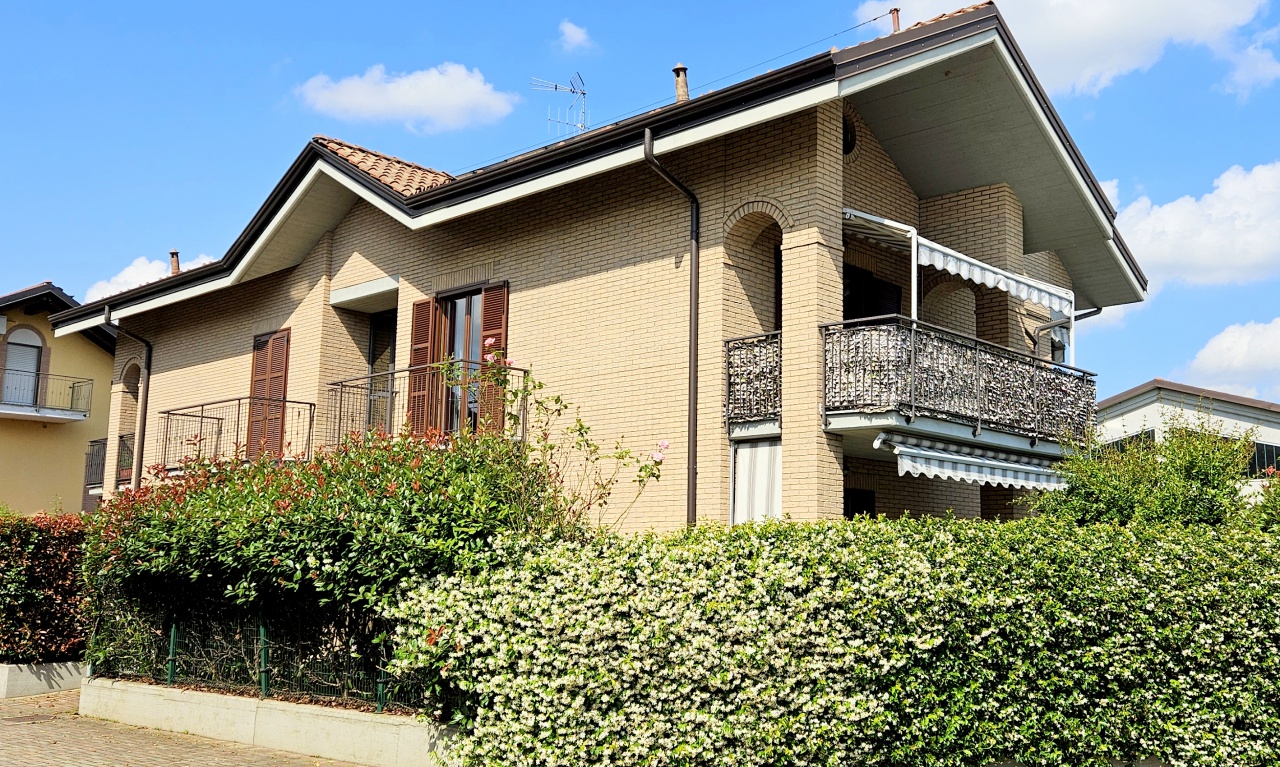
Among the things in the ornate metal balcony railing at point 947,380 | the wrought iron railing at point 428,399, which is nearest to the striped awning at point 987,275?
the ornate metal balcony railing at point 947,380

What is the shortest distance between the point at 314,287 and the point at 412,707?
37.7 ft

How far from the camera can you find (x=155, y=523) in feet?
43.7

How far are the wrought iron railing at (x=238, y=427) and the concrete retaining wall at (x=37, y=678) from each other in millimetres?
3758

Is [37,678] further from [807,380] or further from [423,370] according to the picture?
[807,380]

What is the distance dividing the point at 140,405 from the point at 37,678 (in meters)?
8.65

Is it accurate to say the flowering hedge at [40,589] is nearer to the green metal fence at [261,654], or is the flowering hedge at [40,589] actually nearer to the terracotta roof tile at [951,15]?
the green metal fence at [261,654]

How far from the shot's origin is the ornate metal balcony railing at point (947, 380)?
Answer: 1312 centimetres

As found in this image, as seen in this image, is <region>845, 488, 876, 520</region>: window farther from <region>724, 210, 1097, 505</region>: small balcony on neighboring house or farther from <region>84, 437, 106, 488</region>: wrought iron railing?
<region>84, 437, 106, 488</region>: wrought iron railing

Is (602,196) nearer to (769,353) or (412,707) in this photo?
(769,353)

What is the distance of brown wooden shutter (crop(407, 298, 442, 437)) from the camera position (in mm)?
17281

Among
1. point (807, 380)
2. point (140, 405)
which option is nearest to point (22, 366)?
point (140, 405)

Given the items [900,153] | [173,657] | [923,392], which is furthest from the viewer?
[900,153]

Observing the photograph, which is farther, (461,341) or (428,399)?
(461,341)

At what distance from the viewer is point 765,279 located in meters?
15.0
